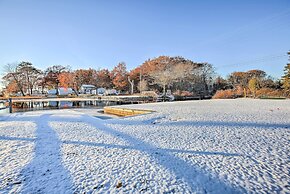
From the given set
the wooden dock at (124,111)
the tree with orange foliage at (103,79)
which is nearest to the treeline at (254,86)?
the wooden dock at (124,111)

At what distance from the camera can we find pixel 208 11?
12.5 m

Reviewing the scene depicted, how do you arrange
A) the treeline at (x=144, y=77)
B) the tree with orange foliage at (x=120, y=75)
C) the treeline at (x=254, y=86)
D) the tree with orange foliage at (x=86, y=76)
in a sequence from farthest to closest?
the tree with orange foliage at (x=86, y=76) → the tree with orange foliage at (x=120, y=75) → the treeline at (x=144, y=77) → the treeline at (x=254, y=86)

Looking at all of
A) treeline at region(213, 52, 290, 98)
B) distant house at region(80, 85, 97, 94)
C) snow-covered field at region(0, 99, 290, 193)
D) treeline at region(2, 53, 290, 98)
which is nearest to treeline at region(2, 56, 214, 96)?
treeline at region(2, 53, 290, 98)

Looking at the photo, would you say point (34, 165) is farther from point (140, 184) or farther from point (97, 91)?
point (97, 91)

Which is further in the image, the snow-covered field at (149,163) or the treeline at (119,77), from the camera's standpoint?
the treeline at (119,77)

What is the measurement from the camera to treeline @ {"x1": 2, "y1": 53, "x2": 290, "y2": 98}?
101 ft

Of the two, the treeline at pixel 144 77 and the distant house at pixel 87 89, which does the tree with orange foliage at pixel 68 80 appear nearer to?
the treeline at pixel 144 77

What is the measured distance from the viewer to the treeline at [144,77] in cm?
3093

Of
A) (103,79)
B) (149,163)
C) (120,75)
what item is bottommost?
(149,163)

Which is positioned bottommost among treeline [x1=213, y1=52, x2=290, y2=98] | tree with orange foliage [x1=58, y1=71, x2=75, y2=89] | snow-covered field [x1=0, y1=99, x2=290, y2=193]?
snow-covered field [x1=0, y1=99, x2=290, y2=193]

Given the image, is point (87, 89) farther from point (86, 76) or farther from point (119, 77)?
point (119, 77)

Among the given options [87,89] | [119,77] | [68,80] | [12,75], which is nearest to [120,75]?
[119,77]

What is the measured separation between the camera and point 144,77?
117 feet

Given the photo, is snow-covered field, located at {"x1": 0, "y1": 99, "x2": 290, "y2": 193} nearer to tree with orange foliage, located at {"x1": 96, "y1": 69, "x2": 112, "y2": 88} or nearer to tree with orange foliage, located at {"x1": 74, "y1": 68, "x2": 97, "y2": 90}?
tree with orange foliage, located at {"x1": 74, "y1": 68, "x2": 97, "y2": 90}
